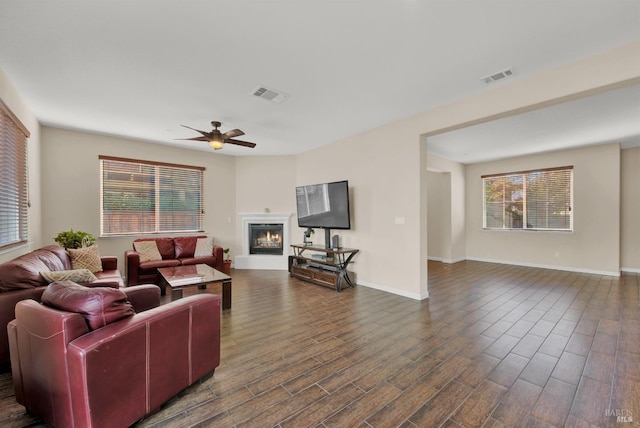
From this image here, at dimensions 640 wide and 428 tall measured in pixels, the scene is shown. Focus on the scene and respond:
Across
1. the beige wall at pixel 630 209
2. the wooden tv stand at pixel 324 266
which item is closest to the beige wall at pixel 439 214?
the beige wall at pixel 630 209

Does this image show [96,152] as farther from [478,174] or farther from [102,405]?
[478,174]

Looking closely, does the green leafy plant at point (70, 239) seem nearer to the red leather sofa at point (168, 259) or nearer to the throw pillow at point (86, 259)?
the throw pillow at point (86, 259)

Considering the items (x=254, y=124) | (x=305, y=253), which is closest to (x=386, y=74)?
(x=254, y=124)

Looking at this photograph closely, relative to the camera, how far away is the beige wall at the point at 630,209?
5.71 m

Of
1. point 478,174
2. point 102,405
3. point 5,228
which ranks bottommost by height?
point 102,405

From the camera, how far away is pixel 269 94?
3.37 m

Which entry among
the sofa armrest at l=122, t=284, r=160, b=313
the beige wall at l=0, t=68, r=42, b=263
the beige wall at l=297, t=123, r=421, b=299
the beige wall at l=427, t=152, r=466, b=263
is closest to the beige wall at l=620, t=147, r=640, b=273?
the beige wall at l=427, t=152, r=466, b=263

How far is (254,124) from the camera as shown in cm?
447

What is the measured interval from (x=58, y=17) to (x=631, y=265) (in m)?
9.91

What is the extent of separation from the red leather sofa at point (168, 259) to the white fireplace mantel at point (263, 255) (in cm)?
97

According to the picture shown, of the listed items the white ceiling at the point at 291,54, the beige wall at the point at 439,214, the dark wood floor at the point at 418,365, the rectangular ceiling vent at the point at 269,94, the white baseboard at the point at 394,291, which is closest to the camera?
the dark wood floor at the point at 418,365

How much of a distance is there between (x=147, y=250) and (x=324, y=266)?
10.9ft

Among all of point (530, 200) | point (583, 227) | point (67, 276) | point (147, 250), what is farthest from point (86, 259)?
point (583, 227)

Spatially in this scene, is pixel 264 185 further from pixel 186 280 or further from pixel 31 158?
pixel 31 158
